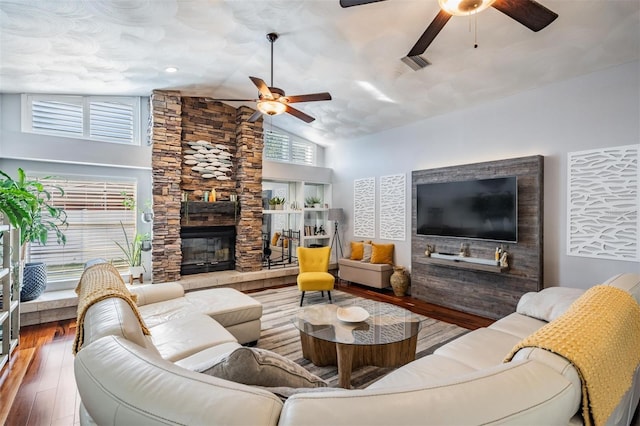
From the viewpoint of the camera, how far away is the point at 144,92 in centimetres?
471

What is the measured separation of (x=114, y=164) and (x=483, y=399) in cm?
524

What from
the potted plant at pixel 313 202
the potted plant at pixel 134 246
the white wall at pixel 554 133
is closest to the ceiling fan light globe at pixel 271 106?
the white wall at pixel 554 133

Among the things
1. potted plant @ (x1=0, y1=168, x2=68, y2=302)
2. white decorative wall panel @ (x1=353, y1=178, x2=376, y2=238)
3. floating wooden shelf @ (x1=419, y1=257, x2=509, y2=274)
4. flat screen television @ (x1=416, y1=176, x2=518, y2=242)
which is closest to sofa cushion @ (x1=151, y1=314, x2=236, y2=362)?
potted plant @ (x1=0, y1=168, x2=68, y2=302)

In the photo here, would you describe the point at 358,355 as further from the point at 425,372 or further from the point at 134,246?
the point at 134,246

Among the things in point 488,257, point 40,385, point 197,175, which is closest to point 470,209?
point 488,257

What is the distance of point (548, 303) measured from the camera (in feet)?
8.53

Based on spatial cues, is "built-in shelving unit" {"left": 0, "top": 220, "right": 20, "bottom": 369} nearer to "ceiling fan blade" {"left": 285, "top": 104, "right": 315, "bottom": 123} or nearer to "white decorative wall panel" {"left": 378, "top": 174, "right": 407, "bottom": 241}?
"ceiling fan blade" {"left": 285, "top": 104, "right": 315, "bottom": 123}

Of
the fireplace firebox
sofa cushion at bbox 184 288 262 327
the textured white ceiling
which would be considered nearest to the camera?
the textured white ceiling

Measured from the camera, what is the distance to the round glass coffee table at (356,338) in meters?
2.32

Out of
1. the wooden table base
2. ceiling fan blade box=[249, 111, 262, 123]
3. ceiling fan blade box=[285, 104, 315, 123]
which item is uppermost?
ceiling fan blade box=[249, 111, 262, 123]

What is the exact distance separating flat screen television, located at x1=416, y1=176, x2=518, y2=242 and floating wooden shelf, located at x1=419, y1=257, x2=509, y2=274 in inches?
14.9

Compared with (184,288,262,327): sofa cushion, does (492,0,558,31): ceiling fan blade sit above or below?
above

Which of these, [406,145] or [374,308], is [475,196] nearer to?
[406,145]

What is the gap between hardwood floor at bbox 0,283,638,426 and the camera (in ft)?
6.82
